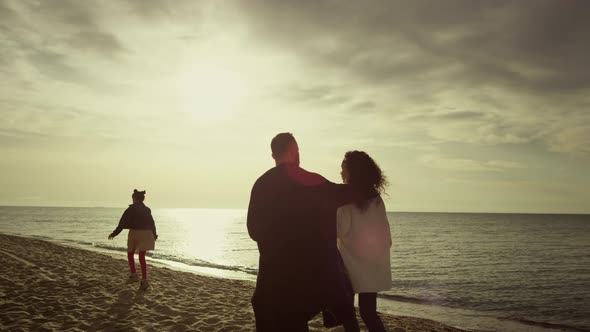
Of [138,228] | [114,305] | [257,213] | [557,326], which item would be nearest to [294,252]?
[257,213]

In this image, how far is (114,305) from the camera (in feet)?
26.7

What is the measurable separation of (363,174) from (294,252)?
1185 mm

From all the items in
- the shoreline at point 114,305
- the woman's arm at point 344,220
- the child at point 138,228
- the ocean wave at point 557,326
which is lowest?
the ocean wave at point 557,326

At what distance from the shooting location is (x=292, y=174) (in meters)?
2.95

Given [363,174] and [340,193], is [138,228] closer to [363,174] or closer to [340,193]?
[363,174]

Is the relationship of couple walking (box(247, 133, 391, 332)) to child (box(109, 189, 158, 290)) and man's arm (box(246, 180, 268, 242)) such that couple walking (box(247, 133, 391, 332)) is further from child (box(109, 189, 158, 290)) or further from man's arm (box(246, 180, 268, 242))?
child (box(109, 189, 158, 290))

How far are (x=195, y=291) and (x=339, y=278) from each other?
9.29 meters

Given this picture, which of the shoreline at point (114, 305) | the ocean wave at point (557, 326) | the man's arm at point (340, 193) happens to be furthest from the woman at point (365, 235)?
the ocean wave at point (557, 326)

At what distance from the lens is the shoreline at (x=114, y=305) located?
6.87 metres

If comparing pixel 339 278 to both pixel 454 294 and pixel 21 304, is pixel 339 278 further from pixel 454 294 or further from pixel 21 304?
pixel 454 294

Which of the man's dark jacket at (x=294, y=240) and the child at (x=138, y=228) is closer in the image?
the man's dark jacket at (x=294, y=240)

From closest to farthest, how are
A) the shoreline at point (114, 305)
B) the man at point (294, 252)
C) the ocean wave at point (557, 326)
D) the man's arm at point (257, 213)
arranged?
the man at point (294, 252) < the man's arm at point (257, 213) < the shoreline at point (114, 305) < the ocean wave at point (557, 326)

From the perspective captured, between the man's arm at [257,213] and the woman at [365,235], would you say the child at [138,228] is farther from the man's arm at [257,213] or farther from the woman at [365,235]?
the man's arm at [257,213]

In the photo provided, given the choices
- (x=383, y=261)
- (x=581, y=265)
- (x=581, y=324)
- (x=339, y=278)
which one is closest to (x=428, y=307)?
(x=581, y=324)
